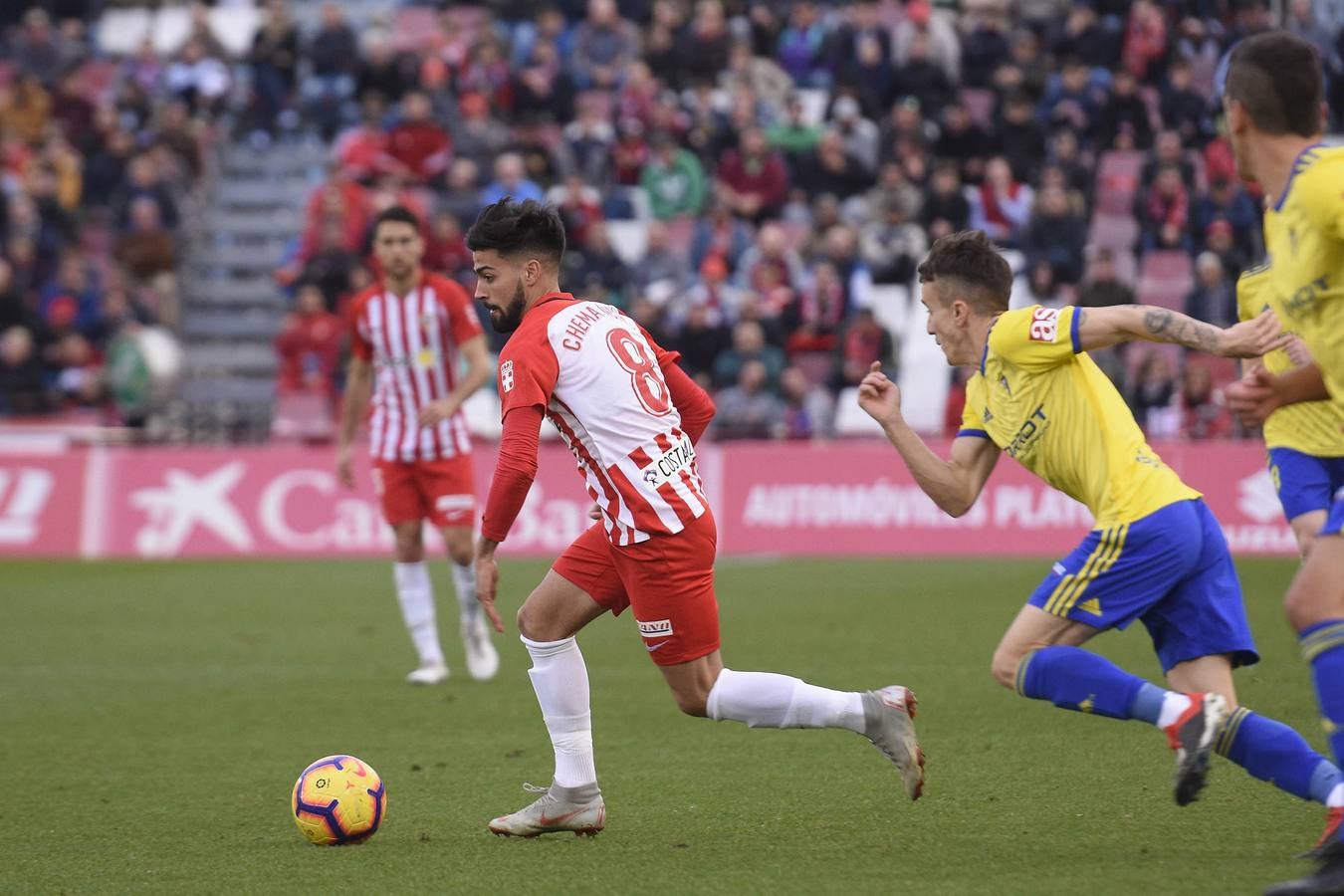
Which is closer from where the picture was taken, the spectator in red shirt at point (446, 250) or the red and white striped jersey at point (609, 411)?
the red and white striped jersey at point (609, 411)

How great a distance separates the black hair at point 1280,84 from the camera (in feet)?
15.3

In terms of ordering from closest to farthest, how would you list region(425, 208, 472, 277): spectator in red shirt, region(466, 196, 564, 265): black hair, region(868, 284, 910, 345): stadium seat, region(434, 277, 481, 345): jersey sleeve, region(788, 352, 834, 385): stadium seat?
region(466, 196, 564, 265): black hair < region(434, 277, 481, 345): jersey sleeve < region(788, 352, 834, 385): stadium seat < region(868, 284, 910, 345): stadium seat < region(425, 208, 472, 277): spectator in red shirt

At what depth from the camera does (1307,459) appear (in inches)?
246

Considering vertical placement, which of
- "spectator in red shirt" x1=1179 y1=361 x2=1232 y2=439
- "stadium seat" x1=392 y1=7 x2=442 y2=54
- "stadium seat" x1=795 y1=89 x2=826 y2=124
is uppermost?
"stadium seat" x1=392 y1=7 x2=442 y2=54

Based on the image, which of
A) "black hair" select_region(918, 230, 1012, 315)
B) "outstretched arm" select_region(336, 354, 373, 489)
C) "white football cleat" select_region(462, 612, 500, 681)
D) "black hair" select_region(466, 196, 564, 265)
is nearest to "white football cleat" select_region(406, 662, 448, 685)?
"white football cleat" select_region(462, 612, 500, 681)

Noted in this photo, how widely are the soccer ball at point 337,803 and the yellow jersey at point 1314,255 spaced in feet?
11.0

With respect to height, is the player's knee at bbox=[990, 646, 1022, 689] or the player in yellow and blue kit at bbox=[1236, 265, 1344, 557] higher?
the player in yellow and blue kit at bbox=[1236, 265, 1344, 557]

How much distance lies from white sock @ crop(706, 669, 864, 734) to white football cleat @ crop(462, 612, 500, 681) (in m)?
4.49

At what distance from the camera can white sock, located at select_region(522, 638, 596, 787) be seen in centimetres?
602

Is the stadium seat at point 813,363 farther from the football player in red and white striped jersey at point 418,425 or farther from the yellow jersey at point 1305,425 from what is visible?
the yellow jersey at point 1305,425

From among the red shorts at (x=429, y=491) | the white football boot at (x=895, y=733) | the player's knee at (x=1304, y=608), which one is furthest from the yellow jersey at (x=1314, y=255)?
the red shorts at (x=429, y=491)

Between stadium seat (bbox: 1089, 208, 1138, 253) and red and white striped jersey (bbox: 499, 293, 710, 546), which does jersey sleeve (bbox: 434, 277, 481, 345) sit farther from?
stadium seat (bbox: 1089, 208, 1138, 253)

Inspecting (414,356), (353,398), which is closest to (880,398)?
(414,356)

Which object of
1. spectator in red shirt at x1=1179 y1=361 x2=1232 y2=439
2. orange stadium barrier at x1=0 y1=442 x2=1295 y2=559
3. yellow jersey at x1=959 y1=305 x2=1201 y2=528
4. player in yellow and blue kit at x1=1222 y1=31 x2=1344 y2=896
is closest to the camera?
player in yellow and blue kit at x1=1222 y1=31 x2=1344 y2=896
